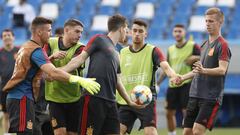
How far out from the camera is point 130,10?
23750 mm

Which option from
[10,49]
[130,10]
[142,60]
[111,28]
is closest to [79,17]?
[130,10]

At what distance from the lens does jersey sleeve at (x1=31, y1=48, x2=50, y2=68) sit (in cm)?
959

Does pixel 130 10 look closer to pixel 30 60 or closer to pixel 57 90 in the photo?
pixel 57 90

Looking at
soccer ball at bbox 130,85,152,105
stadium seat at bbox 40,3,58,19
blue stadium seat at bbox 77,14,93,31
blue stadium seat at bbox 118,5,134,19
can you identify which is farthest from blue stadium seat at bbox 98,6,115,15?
soccer ball at bbox 130,85,152,105

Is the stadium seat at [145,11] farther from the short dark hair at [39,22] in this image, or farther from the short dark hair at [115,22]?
the short dark hair at [39,22]

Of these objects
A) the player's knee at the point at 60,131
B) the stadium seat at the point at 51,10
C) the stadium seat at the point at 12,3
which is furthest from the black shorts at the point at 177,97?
the stadium seat at the point at 12,3

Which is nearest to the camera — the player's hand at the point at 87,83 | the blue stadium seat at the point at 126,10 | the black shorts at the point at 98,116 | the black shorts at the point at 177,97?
the player's hand at the point at 87,83

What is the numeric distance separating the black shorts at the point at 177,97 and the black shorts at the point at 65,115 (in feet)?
17.0

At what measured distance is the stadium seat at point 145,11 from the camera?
2327 centimetres

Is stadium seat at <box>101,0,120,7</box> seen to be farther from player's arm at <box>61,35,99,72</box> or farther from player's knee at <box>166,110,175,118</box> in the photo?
player's arm at <box>61,35,99,72</box>

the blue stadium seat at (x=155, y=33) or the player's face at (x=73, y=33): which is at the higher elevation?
the player's face at (x=73, y=33)

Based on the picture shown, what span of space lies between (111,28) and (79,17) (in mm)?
13563

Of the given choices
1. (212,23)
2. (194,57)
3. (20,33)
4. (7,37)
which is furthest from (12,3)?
(212,23)

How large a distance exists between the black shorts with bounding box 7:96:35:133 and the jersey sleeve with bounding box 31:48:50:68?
60cm
